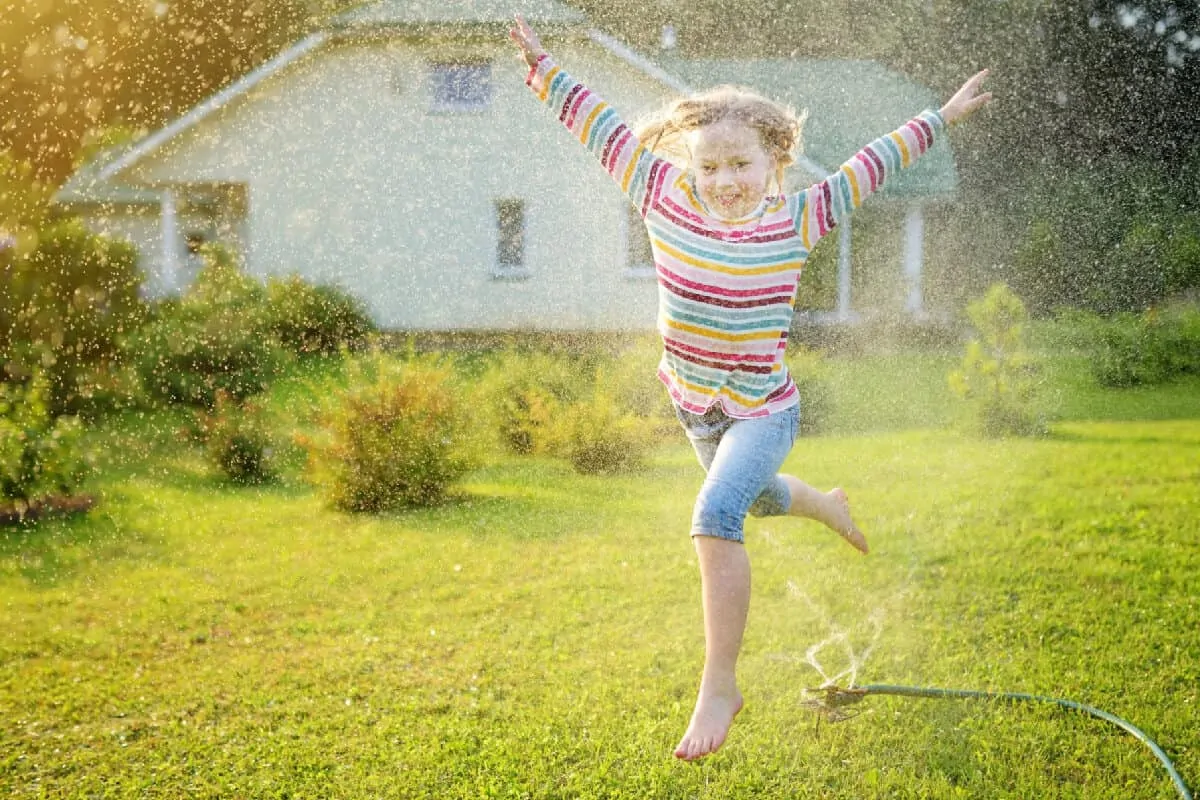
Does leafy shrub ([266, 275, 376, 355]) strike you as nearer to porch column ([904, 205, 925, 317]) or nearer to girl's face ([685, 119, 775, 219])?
porch column ([904, 205, 925, 317])

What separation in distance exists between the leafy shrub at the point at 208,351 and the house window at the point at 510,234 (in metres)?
1.91

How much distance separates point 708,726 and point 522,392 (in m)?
4.34

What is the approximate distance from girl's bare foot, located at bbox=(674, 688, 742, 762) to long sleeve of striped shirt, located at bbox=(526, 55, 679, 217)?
929mm

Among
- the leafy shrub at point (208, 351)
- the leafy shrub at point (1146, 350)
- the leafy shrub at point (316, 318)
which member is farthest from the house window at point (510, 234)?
the leafy shrub at point (1146, 350)

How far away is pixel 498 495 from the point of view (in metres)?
6.09

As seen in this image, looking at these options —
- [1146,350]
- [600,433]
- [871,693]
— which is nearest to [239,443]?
[600,433]

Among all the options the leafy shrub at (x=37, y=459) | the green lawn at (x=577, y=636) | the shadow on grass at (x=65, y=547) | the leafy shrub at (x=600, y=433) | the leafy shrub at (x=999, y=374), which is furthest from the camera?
the leafy shrub at (x=999, y=374)

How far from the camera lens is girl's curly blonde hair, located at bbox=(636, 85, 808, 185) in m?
2.22

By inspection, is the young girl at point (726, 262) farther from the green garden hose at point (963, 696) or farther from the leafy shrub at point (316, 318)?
the leafy shrub at point (316, 318)

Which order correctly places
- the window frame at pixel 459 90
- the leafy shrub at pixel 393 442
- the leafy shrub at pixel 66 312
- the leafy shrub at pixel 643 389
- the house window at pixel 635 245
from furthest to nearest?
the window frame at pixel 459 90
the house window at pixel 635 245
the leafy shrub at pixel 66 312
the leafy shrub at pixel 643 389
the leafy shrub at pixel 393 442

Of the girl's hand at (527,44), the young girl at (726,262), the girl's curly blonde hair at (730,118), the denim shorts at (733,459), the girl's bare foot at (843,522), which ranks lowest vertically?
the girl's bare foot at (843,522)

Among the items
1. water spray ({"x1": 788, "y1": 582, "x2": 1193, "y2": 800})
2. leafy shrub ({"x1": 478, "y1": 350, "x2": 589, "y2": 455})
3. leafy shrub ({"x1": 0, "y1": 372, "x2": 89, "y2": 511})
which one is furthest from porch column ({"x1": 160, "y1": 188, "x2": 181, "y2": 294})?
water spray ({"x1": 788, "y1": 582, "x2": 1193, "y2": 800})

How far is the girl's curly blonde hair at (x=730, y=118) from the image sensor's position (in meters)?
2.22

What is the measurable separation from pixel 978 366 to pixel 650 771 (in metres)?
5.02
